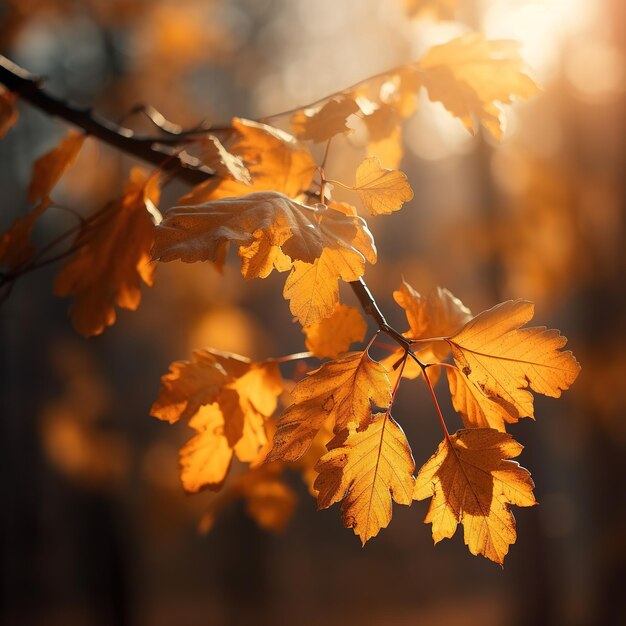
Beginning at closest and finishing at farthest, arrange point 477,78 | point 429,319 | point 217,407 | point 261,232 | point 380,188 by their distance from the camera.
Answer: point 261,232
point 380,188
point 429,319
point 217,407
point 477,78

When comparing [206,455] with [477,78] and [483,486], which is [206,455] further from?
[477,78]

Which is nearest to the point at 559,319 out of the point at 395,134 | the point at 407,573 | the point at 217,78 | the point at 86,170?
the point at 407,573

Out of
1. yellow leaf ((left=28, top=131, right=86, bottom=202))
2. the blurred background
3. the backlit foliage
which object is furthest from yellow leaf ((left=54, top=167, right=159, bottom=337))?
the blurred background

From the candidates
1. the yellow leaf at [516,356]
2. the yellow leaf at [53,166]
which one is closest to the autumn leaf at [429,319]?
the yellow leaf at [516,356]

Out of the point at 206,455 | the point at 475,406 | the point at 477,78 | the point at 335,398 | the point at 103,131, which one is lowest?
the point at 206,455

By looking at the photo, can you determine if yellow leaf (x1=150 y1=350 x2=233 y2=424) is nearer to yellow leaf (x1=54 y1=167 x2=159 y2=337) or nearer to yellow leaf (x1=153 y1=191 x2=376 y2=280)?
yellow leaf (x1=54 y1=167 x2=159 y2=337)

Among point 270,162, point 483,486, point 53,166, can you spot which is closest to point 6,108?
point 53,166

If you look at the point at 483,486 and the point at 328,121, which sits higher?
the point at 328,121
